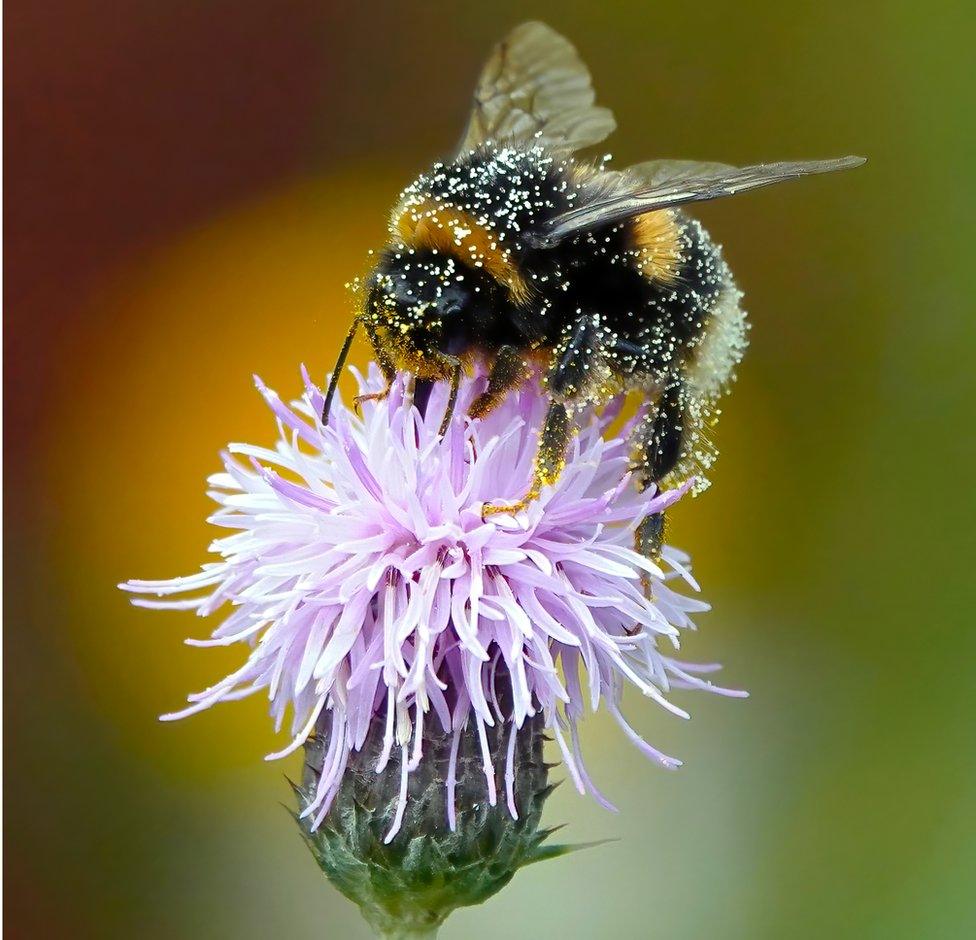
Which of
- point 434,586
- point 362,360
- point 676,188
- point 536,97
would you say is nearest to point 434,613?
point 434,586

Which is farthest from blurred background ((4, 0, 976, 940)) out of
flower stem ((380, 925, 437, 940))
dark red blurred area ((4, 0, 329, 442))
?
flower stem ((380, 925, 437, 940))

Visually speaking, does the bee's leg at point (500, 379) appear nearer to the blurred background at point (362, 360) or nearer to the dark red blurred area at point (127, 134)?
the blurred background at point (362, 360)

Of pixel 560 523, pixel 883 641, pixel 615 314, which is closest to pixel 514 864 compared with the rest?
pixel 560 523

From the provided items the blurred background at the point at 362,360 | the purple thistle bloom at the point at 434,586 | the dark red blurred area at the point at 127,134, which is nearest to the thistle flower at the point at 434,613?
the purple thistle bloom at the point at 434,586

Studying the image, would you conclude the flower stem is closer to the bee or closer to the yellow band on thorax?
the bee

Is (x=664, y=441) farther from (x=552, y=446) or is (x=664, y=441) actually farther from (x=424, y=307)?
(x=424, y=307)

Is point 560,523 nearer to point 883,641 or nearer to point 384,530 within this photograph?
point 384,530
